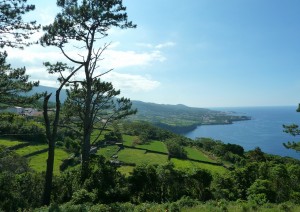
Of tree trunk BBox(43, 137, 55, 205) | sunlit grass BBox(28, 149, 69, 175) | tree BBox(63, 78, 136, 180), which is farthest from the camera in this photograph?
sunlit grass BBox(28, 149, 69, 175)

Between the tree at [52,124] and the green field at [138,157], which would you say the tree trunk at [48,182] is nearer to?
the tree at [52,124]

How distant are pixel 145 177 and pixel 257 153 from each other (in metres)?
50.4

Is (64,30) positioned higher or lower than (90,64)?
higher

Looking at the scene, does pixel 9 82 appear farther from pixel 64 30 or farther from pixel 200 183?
pixel 200 183

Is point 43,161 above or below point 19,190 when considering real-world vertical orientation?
below

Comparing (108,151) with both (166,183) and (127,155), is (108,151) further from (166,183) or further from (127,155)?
(166,183)

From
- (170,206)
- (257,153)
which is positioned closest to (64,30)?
(170,206)

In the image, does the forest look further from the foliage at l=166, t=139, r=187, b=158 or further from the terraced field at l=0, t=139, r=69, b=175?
the foliage at l=166, t=139, r=187, b=158

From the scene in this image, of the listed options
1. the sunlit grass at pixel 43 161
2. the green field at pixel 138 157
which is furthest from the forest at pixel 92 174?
the green field at pixel 138 157

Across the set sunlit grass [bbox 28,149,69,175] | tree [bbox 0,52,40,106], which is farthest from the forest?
sunlit grass [bbox 28,149,69,175]

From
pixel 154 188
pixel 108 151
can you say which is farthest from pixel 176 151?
pixel 154 188

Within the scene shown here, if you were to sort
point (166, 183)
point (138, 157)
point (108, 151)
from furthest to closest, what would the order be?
1. point (108, 151)
2. point (138, 157)
3. point (166, 183)

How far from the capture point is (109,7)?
15297 millimetres

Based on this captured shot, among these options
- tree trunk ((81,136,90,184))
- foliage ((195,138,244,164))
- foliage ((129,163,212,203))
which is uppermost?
tree trunk ((81,136,90,184))
